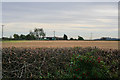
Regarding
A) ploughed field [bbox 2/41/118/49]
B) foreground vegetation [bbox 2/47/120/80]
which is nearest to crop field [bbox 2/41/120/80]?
foreground vegetation [bbox 2/47/120/80]

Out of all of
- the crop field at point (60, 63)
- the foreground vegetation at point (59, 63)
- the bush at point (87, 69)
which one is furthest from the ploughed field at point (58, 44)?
the bush at point (87, 69)

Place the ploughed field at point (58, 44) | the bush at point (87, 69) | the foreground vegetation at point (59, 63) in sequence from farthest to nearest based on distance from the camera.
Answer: the ploughed field at point (58, 44)
the foreground vegetation at point (59, 63)
the bush at point (87, 69)

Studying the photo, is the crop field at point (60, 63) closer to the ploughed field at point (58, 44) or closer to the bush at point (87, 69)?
the bush at point (87, 69)

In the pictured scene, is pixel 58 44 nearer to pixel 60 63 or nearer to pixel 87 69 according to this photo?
pixel 60 63

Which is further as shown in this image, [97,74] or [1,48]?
[1,48]

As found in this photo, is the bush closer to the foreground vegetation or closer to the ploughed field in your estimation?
the foreground vegetation

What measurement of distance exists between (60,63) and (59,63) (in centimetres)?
5

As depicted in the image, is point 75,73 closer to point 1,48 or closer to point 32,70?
point 32,70

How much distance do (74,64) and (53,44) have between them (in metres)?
2.42

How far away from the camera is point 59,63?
580cm

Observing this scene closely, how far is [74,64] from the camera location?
5.04 m

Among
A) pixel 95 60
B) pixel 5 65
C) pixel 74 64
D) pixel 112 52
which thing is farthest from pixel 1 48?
pixel 112 52

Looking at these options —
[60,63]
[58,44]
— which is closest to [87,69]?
[60,63]

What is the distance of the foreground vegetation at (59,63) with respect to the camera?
4902mm
